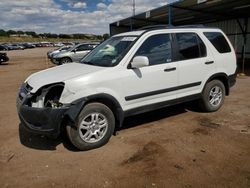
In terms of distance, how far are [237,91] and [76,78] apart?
625cm

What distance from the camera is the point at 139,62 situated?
15.0 ft

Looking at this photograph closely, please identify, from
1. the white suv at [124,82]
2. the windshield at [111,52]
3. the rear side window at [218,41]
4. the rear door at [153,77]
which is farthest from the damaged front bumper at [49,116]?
the rear side window at [218,41]

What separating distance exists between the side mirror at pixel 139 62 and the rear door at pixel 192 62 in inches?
40.7

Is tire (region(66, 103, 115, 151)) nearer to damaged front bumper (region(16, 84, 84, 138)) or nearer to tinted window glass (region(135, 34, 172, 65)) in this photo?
damaged front bumper (region(16, 84, 84, 138))

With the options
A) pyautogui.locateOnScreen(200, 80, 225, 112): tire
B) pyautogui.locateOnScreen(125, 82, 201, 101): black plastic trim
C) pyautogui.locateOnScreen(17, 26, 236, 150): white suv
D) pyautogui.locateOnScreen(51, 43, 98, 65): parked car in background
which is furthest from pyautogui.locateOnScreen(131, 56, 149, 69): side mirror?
pyautogui.locateOnScreen(51, 43, 98, 65): parked car in background

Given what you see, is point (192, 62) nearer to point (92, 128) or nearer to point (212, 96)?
point (212, 96)

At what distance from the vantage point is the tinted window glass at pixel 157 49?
16.4ft

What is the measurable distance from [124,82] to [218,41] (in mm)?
2806

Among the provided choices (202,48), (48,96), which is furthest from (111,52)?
(202,48)

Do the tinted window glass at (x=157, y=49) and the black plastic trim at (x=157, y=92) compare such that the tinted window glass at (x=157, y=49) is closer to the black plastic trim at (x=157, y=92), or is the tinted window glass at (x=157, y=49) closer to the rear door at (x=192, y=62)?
the rear door at (x=192, y=62)

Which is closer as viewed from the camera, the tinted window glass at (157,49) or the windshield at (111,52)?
the windshield at (111,52)

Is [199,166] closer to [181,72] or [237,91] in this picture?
[181,72]

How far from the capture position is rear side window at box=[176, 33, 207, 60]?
5474 mm

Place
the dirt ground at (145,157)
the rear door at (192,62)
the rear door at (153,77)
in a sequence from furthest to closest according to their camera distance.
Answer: the rear door at (192,62) → the rear door at (153,77) → the dirt ground at (145,157)
